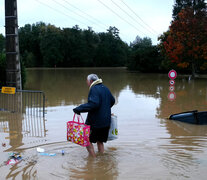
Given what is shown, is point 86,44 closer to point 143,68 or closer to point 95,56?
point 95,56

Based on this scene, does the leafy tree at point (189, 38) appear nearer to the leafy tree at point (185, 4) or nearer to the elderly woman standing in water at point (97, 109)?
the leafy tree at point (185, 4)

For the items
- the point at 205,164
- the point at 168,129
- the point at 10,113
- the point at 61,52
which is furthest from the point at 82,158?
the point at 61,52

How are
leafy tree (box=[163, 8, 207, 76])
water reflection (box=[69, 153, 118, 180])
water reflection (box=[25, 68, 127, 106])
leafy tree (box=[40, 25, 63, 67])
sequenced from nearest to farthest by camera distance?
water reflection (box=[69, 153, 118, 180]), water reflection (box=[25, 68, 127, 106]), leafy tree (box=[163, 8, 207, 76]), leafy tree (box=[40, 25, 63, 67])

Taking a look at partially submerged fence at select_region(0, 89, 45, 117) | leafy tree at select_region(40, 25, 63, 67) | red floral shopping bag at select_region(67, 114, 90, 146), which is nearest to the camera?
red floral shopping bag at select_region(67, 114, 90, 146)

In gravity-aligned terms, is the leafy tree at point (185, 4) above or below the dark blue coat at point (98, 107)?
above

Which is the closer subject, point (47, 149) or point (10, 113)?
point (47, 149)

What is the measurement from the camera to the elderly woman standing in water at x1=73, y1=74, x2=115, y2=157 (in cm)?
514

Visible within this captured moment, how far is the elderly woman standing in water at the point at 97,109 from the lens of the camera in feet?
16.9

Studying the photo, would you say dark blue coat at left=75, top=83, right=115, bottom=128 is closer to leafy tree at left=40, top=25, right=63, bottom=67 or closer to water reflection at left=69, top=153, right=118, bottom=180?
water reflection at left=69, top=153, right=118, bottom=180

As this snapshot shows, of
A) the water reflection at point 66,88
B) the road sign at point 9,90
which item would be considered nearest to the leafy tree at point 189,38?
the water reflection at point 66,88

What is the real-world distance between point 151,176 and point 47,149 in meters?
2.50

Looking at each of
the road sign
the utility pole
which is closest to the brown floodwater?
the road sign

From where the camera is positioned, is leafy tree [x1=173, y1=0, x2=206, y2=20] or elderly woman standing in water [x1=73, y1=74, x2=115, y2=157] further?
leafy tree [x1=173, y1=0, x2=206, y2=20]

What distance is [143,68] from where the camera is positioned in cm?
5078
